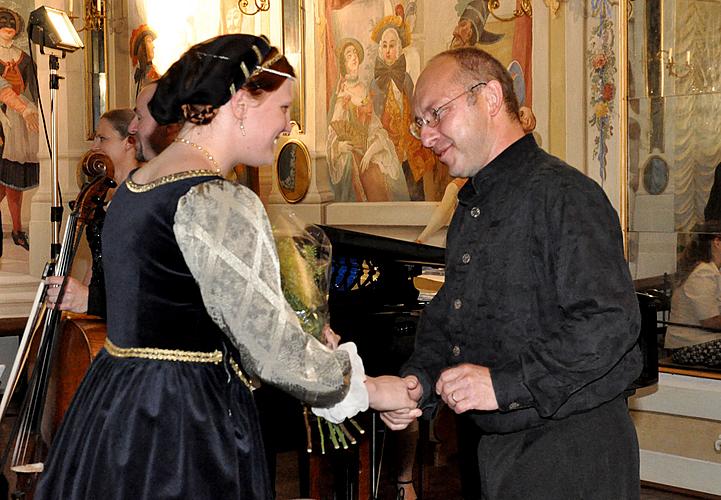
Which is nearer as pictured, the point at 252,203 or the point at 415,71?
the point at 252,203

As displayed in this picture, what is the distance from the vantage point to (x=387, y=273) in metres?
5.03

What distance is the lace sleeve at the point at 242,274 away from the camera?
7.12 ft

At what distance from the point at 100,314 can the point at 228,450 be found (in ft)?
5.60

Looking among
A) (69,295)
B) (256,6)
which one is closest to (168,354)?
(69,295)

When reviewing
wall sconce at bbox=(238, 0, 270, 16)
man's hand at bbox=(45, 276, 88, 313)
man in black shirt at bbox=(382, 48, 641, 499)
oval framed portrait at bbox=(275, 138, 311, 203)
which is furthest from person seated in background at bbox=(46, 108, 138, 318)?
wall sconce at bbox=(238, 0, 270, 16)

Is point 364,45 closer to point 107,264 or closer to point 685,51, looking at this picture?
point 685,51

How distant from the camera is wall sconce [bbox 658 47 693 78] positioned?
239 inches

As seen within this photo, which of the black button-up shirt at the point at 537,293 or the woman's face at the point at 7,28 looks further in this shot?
the woman's face at the point at 7,28

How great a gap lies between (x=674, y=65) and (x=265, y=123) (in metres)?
4.43

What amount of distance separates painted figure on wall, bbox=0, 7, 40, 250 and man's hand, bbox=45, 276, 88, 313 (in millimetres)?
7347

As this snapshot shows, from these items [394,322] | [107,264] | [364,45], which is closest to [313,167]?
[364,45]

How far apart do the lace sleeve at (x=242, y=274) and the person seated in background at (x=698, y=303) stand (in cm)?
→ 434

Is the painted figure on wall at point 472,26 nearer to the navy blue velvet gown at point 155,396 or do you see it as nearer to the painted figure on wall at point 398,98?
the painted figure on wall at point 398,98

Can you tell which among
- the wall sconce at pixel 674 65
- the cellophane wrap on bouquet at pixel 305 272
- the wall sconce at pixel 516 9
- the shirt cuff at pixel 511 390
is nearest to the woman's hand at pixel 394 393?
the cellophane wrap on bouquet at pixel 305 272
